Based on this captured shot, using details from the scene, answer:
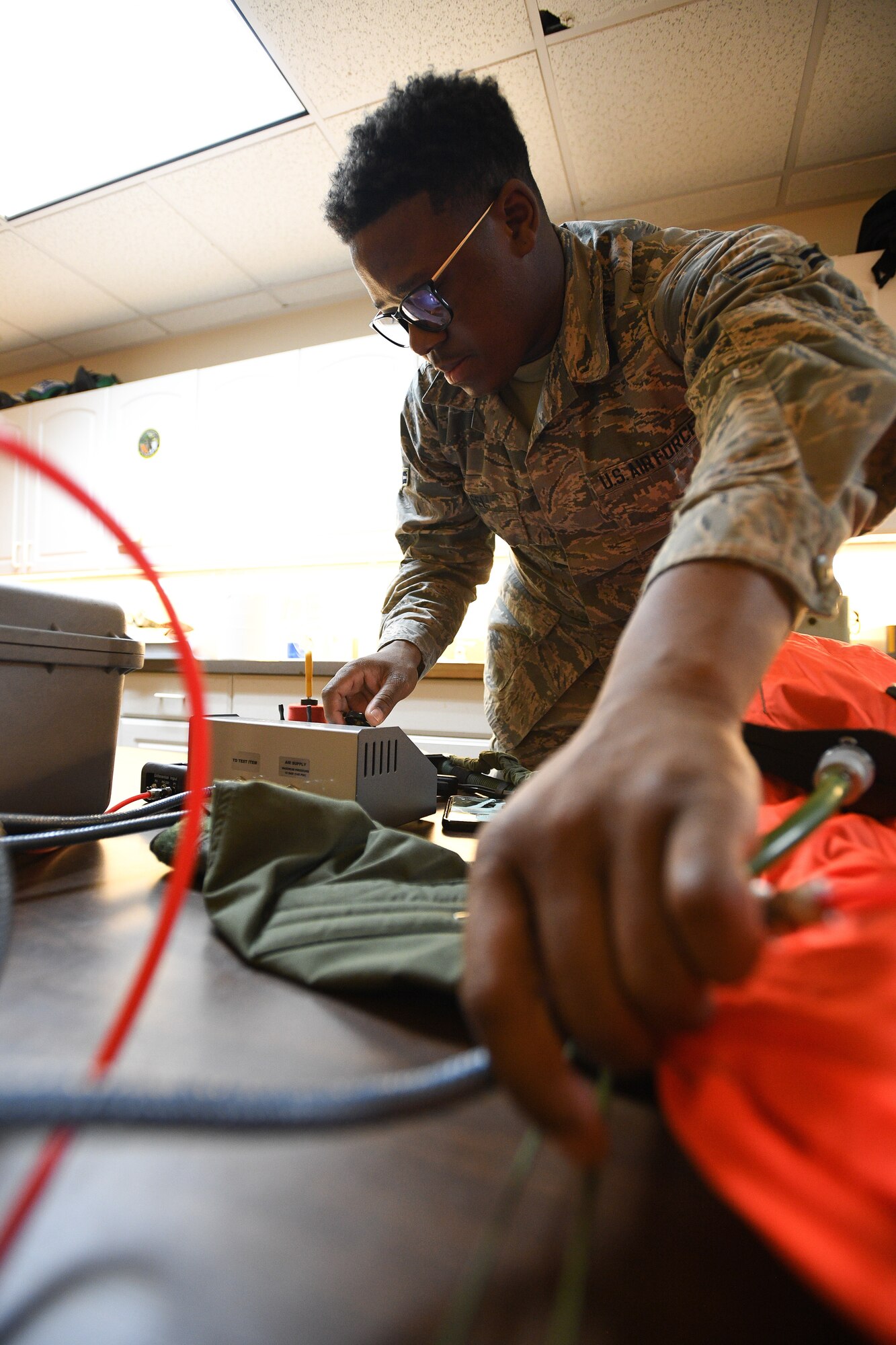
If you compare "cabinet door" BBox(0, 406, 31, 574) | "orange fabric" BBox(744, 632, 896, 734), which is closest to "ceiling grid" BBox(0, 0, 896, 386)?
"cabinet door" BBox(0, 406, 31, 574)

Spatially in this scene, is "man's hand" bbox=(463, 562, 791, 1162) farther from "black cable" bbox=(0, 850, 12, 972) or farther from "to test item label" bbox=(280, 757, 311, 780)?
"to test item label" bbox=(280, 757, 311, 780)

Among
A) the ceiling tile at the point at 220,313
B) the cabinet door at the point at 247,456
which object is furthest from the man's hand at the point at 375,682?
the ceiling tile at the point at 220,313

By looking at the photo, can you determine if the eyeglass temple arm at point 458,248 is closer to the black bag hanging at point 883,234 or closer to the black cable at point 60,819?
the black cable at point 60,819

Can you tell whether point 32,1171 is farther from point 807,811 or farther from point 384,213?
point 384,213

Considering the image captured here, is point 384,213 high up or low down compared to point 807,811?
up

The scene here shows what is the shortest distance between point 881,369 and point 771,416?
0.25 feet

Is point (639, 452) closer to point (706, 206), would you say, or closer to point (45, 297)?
point (706, 206)

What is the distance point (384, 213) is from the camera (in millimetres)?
713

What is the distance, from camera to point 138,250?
221 cm

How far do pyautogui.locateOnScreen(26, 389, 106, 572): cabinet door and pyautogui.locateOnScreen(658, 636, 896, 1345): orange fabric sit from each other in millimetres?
3058

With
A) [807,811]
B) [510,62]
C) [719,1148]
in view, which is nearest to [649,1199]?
[719,1148]

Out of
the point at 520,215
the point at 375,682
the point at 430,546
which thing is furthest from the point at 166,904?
the point at 430,546

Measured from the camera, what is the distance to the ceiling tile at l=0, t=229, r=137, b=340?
224 centimetres

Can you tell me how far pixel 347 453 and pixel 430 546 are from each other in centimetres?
137
